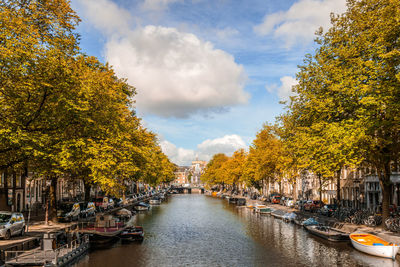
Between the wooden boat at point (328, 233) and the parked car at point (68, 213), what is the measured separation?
1153 inches

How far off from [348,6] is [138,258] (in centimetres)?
3197

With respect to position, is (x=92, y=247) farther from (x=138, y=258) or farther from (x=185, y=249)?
(x=185, y=249)

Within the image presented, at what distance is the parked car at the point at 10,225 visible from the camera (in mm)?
29672

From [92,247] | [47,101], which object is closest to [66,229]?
[92,247]

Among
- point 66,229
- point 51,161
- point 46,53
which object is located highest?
point 46,53

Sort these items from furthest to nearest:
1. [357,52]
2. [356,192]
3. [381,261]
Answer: [356,192] < [357,52] < [381,261]

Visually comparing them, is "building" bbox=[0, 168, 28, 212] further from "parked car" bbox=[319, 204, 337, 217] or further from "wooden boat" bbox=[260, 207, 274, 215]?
"wooden boat" bbox=[260, 207, 274, 215]

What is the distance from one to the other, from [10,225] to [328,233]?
30.6 metres

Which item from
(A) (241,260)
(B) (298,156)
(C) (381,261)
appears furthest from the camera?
(B) (298,156)

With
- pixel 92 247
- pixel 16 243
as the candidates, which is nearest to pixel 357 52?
pixel 92 247

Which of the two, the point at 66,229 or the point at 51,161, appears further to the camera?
the point at 66,229

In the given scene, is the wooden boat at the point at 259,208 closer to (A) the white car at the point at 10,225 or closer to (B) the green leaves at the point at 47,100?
(B) the green leaves at the point at 47,100

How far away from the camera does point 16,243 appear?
28641mm

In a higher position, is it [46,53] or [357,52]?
[357,52]
